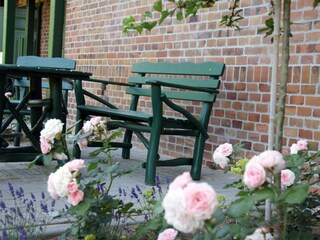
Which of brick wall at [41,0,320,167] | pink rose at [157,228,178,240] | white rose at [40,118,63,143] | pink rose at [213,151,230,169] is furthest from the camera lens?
brick wall at [41,0,320,167]

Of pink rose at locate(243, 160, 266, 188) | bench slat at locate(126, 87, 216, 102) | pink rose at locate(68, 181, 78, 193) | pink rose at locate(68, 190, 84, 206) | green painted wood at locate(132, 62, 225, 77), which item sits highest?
green painted wood at locate(132, 62, 225, 77)

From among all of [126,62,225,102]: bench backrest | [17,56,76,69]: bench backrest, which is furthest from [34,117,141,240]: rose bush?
[17,56,76,69]: bench backrest

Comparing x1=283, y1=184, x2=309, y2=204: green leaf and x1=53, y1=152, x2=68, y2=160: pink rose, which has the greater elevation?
x1=283, y1=184, x2=309, y2=204: green leaf

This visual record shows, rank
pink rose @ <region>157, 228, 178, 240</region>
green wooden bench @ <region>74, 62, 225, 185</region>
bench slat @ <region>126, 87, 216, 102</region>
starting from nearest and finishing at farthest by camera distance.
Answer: pink rose @ <region>157, 228, 178, 240</region>
green wooden bench @ <region>74, 62, 225, 185</region>
bench slat @ <region>126, 87, 216, 102</region>

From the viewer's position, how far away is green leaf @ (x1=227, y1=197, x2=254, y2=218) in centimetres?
146

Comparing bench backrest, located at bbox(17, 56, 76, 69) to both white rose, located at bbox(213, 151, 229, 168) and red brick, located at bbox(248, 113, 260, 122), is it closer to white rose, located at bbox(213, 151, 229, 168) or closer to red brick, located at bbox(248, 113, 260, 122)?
red brick, located at bbox(248, 113, 260, 122)

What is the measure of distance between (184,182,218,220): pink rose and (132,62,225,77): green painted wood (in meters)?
3.15

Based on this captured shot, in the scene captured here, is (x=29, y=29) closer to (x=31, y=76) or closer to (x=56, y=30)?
(x=56, y=30)

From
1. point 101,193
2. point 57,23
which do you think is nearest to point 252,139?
point 101,193

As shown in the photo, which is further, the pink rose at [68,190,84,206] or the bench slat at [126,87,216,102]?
the bench slat at [126,87,216,102]

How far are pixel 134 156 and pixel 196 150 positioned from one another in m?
1.46

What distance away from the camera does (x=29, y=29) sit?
11.7m

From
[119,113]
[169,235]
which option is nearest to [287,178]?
[169,235]

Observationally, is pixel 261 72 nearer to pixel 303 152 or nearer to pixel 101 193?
pixel 303 152
